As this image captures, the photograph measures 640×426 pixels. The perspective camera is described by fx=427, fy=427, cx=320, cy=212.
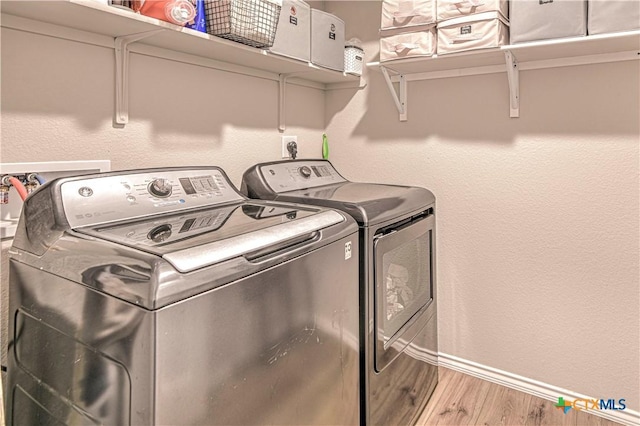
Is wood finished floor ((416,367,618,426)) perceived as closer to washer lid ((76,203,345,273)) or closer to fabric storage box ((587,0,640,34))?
washer lid ((76,203,345,273))

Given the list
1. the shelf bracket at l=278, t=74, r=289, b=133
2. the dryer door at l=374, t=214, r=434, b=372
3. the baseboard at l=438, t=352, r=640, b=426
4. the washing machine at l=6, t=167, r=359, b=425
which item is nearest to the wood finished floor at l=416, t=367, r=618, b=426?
the baseboard at l=438, t=352, r=640, b=426

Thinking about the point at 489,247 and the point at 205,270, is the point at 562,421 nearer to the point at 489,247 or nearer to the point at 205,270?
the point at 489,247

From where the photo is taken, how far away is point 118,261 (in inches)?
35.4

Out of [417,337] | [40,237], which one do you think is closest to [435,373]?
[417,337]

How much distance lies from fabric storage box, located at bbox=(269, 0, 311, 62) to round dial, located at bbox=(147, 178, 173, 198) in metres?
0.79

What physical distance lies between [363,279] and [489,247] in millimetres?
1046

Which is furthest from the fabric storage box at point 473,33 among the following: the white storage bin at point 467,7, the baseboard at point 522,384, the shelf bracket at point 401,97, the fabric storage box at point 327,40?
the baseboard at point 522,384

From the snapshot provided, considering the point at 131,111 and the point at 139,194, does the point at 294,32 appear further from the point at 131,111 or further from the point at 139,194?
the point at 139,194

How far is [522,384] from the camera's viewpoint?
7.25ft

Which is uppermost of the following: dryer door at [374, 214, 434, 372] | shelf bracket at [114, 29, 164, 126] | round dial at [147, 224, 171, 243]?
shelf bracket at [114, 29, 164, 126]

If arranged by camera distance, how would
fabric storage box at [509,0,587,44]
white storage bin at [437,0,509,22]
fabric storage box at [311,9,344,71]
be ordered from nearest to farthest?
fabric storage box at [509,0,587,44], white storage bin at [437,0,509,22], fabric storage box at [311,9,344,71]

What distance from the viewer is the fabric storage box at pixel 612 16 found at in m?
1.62

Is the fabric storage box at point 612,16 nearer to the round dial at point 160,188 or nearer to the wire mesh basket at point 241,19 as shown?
the wire mesh basket at point 241,19

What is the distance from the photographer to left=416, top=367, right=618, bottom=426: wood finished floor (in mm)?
1969
